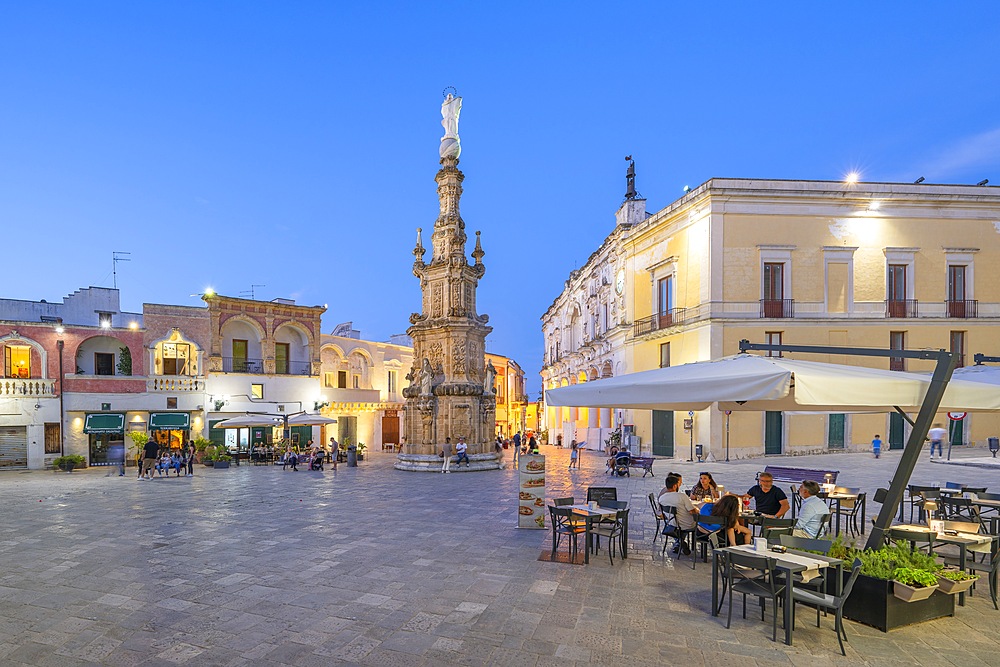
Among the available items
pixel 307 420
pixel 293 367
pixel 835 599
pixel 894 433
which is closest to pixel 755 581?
pixel 835 599

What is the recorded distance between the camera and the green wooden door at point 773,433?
2355 cm

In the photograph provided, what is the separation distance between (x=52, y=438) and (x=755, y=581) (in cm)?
2875

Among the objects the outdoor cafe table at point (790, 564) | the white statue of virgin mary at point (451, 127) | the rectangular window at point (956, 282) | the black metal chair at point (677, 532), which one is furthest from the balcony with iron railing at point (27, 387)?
the rectangular window at point (956, 282)

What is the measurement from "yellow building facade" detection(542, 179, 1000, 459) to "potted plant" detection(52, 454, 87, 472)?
25.5 metres

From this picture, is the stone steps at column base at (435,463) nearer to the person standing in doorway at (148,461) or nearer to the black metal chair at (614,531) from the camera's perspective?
the person standing in doorway at (148,461)

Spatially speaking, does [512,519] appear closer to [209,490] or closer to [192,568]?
[192,568]

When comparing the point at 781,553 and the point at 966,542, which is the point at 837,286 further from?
the point at 781,553

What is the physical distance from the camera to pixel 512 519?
434 inches

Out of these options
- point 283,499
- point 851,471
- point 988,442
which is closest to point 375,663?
point 283,499

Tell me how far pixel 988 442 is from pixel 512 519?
24.6 meters

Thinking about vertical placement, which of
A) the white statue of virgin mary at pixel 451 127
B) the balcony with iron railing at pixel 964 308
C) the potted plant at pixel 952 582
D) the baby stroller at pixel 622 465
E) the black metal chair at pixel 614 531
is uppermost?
the white statue of virgin mary at pixel 451 127

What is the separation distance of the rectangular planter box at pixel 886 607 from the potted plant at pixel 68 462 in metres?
26.7

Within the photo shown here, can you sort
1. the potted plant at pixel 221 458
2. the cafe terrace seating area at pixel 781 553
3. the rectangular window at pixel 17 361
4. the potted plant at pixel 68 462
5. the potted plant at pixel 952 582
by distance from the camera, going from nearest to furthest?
the cafe terrace seating area at pixel 781 553 → the potted plant at pixel 952 582 → the potted plant at pixel 68 462 → the potted plant at pixel 221 458 → the rectangular window at pixel 17 361

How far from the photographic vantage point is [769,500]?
812 cm
